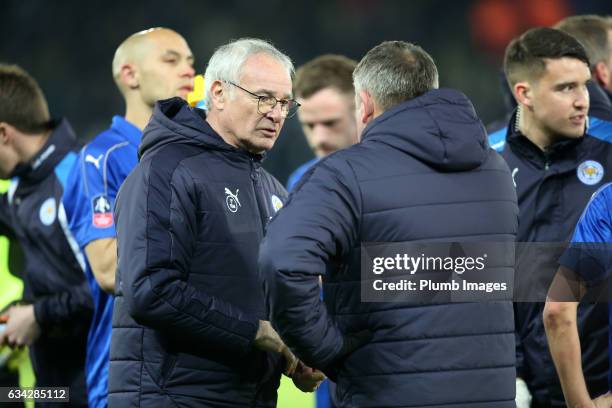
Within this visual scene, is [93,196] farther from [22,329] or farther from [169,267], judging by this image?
[169,267]

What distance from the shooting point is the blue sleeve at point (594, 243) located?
9.75 feet

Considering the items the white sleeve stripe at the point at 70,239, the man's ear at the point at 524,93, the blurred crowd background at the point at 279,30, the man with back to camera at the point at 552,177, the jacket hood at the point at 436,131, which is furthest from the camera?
the blurred crowd background at the point at 279,30

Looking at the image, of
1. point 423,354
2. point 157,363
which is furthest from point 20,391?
point 423,354

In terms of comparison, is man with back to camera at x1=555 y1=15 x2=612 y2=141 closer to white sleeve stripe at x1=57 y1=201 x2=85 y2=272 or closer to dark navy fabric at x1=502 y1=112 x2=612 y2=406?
dark navy fabric at x1=502 y1=112 x2=612 y2=406

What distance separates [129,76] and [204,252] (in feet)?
5.35

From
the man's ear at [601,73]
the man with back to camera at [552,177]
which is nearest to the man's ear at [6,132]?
the man with back to camera at [552,177]

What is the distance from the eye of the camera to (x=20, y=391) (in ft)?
13.3

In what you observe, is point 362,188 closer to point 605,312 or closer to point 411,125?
point 411,125

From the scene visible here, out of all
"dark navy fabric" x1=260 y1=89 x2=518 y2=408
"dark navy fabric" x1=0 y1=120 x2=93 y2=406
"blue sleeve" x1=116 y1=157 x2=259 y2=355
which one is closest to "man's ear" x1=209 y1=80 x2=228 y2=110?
"blue sleeve" x1=116 y1=157 x2=259 y2=355

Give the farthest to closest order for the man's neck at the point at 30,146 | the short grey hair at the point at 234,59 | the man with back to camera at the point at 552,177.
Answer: the man's neck at the point at 30,146
the man with back to camera at the point at 552,177
the short grey hair at the point at 234,59

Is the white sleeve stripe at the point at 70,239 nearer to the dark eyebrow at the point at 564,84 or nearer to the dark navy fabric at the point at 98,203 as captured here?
the dark navy fabric at the point at 98,203

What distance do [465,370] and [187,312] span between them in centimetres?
75

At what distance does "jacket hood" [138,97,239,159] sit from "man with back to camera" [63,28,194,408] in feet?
2.83

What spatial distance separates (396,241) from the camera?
244 centimetres
